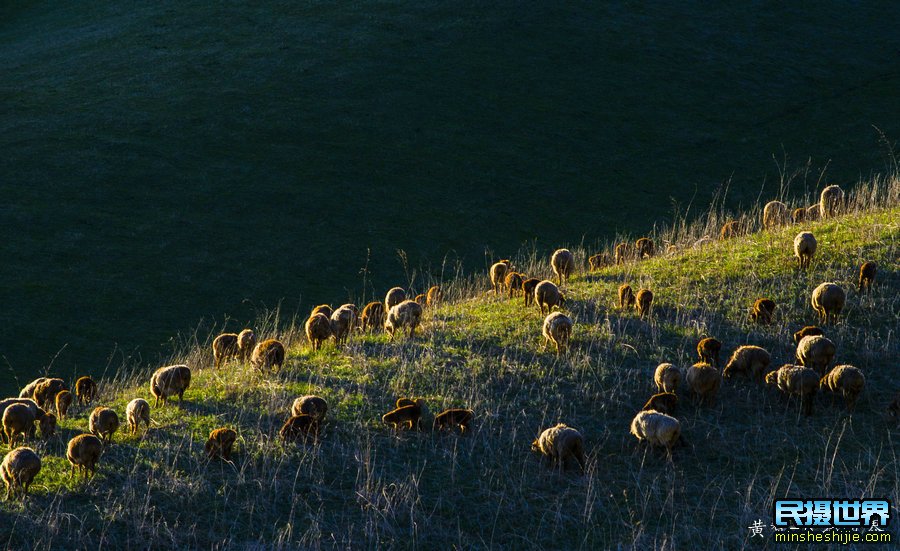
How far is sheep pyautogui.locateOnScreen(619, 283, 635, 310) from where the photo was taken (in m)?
16.3

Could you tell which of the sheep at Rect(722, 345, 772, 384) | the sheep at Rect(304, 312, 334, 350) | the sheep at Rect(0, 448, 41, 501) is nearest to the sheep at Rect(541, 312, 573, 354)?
the sheep at Rect(722, 345, 772, 384)

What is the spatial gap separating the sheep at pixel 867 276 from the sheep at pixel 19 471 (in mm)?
13091

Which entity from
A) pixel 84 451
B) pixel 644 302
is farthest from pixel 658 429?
pixel 84 451

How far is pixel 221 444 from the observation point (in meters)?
11.6

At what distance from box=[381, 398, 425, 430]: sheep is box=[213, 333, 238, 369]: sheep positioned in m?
5.07

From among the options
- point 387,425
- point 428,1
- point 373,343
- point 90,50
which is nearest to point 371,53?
point 428,1

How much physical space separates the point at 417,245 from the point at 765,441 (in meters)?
18.7

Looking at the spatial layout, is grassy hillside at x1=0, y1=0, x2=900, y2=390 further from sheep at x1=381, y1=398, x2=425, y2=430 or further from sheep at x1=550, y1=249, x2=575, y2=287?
sheep at x1=381, y1=398, x2=425, y2=430

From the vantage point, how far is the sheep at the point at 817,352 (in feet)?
42.0

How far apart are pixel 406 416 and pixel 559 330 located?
10.9ft

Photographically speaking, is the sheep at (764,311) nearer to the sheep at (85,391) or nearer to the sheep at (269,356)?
the sheep at (269,356)

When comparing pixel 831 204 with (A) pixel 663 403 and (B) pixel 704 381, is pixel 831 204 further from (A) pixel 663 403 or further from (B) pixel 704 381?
(A) pixel 663 403

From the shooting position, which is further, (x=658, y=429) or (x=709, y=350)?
(x=709, y=350)

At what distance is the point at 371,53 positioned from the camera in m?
42.8
